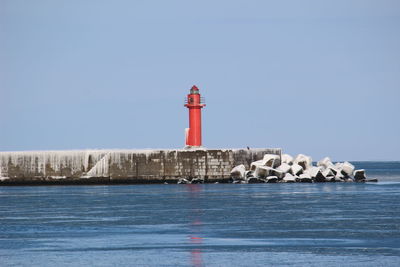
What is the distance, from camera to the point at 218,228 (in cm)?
1658

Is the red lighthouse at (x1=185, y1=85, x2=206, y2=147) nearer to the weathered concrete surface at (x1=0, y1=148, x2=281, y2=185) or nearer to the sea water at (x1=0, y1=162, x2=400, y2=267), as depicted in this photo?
the weathered concrete surface at (x1=0, y1=148, x2=281, y2=185)

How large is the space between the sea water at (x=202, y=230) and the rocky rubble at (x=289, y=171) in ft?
27.2

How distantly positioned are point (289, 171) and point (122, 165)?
675cm

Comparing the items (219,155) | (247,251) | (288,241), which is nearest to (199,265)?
(247,251)

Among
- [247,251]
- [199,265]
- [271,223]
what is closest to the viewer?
[199,265]

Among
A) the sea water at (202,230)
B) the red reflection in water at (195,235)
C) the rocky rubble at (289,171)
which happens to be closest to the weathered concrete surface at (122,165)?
the rocky rubble at (289,171)

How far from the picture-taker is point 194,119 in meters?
37.3

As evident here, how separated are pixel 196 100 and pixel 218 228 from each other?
21210mm

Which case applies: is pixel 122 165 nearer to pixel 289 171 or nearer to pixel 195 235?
pixel 289 171

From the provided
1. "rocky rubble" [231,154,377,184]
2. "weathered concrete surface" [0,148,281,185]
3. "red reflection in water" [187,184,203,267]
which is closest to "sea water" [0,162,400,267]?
"red reflection in water" [187,184,203,267]

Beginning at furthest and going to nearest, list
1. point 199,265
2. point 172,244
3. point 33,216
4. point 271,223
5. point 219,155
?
point 219,155 < point 33,216 < point 271,223 < point 172,244 < point 199,265

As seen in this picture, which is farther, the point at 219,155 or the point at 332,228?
the point at 219,155

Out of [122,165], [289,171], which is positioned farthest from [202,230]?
[289,171]

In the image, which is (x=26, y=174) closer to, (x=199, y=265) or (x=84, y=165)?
(x=84, y=165)
